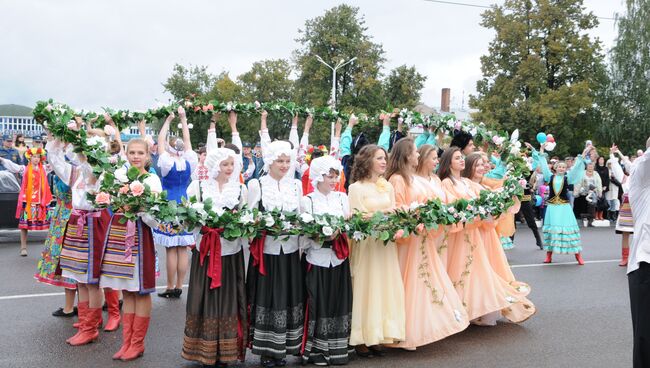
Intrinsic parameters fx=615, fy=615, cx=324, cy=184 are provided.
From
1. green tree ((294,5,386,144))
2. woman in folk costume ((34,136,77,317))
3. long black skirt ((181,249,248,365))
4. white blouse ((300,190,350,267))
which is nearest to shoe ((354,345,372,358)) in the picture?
white blouse ((300,190,350,267))

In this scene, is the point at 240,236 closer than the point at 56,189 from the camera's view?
Yes

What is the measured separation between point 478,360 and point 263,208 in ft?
7.98

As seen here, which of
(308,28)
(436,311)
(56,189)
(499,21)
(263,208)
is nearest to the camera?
(263,208)

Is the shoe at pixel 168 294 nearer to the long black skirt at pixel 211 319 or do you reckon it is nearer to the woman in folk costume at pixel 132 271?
the woman in folk costume at pixel 132 271

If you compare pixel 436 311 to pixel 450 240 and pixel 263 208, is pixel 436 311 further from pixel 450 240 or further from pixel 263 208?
pixel 263 208

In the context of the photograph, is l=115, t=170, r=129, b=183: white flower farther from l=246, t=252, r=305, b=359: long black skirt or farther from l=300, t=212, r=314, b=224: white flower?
l=300, t=212, r=314, b=224: white flower

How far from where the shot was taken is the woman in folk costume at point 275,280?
209 inches

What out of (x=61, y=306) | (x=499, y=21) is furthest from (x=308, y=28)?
(x=61, y=306)

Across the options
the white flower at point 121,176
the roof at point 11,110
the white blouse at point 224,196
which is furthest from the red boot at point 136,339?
the roof at point 11,110

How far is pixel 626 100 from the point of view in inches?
1442

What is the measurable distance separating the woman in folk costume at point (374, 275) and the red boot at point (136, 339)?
1877mm

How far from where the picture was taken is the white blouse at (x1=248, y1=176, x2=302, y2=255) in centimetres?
539

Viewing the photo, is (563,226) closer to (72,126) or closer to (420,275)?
(420,275)

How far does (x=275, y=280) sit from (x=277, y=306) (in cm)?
22
